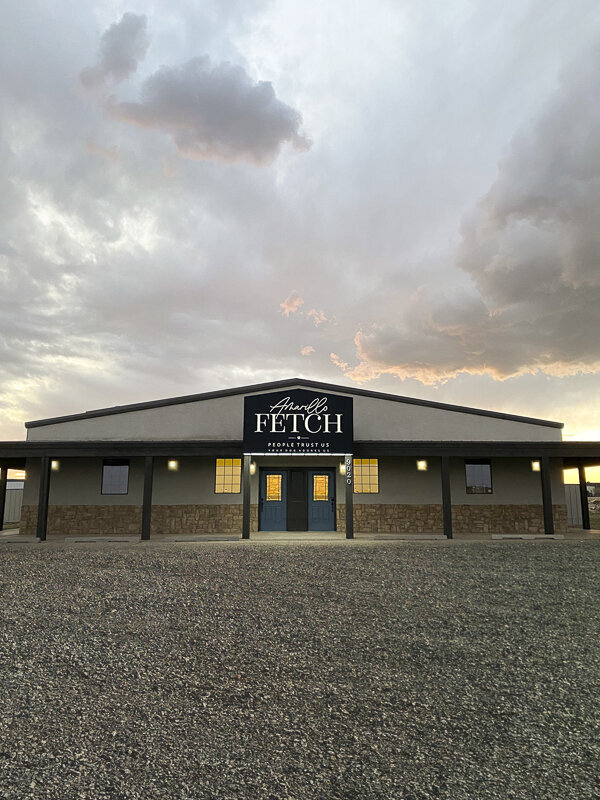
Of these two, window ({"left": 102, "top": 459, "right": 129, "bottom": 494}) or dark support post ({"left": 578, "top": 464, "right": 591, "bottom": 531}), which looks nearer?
window ({"left": 102, "top": 459, "right": 129, "bottom": 494})

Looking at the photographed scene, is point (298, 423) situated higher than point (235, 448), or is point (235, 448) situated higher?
point (298, 423)

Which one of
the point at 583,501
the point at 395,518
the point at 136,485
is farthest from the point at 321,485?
the point at 583,501

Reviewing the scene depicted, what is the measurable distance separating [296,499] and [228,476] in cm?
262

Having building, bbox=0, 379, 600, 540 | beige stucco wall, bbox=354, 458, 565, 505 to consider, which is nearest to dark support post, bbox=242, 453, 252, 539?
building, bbox=0, 379, 600, 540

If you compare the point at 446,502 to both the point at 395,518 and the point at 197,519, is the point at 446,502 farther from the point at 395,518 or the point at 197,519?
the point at 197,519

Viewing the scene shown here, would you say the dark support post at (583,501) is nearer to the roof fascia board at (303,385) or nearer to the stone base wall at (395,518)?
the roof fascia board at (303,385)

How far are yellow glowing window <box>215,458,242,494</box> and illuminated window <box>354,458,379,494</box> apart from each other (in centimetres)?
425

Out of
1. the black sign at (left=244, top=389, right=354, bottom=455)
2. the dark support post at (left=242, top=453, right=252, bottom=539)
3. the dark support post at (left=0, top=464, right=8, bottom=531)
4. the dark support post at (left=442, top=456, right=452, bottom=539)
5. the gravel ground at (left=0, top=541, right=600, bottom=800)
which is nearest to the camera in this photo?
the gravel ground at (left=0, top=541, right=600, bottom=800)

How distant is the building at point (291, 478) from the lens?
18891 millimetres

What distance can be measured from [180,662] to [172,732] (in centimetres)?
140

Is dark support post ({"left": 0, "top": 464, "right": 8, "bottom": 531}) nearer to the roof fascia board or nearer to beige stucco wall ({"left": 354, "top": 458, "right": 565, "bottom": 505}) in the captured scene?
the roof fascia board

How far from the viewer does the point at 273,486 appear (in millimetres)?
19547

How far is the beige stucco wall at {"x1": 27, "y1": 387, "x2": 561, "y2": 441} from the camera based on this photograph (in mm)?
19000

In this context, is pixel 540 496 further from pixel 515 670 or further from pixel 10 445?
pixel 10 445
